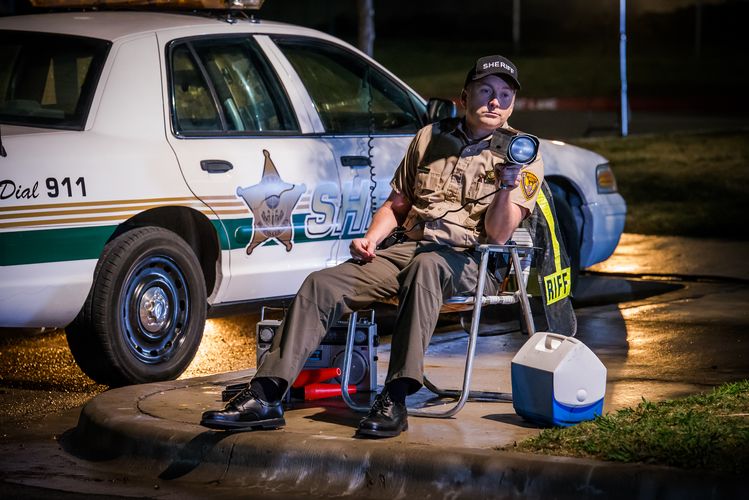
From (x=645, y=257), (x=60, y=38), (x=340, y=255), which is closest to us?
(x=60, y=38)

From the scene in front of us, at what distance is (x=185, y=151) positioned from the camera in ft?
22.9

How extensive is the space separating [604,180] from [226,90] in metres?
2.84

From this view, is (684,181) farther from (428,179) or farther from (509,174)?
(509,174)

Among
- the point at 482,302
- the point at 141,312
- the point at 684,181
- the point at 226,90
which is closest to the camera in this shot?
the point at 482,302

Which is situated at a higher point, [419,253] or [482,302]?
[419,253]

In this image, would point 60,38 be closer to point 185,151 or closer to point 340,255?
point 185,151

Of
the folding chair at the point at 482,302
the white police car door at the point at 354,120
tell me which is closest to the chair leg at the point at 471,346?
the folding chair at the point at 482,302

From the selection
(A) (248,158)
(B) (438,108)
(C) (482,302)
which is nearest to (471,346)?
(C) (482,302)

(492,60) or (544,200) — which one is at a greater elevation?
(492,60)

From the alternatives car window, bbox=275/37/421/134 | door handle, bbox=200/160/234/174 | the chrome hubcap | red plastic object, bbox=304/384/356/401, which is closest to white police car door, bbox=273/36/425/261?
car window, bbox=275/37/421/134

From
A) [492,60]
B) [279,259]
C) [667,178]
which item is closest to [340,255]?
[279,259]

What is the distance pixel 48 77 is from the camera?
23.8 ft

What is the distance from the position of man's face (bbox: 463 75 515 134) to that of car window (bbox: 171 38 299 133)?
1845 mm

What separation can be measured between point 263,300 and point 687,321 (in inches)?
98.8
